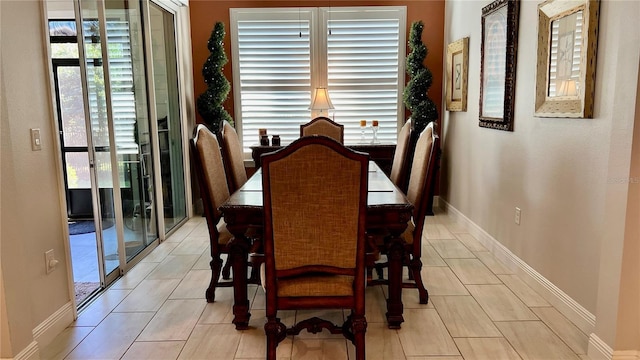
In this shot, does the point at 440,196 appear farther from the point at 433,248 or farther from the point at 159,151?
the point at 159,151

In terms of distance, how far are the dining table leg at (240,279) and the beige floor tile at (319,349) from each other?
0.35m

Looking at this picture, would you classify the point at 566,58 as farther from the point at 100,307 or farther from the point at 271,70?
the point at 271,70

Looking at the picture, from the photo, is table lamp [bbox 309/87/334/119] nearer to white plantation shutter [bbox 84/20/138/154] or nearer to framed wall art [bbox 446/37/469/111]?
framed wall art [bbox 446/37/469/111]

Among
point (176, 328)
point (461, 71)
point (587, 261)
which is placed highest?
point (461, 71)

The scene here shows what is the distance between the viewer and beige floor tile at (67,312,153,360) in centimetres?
239

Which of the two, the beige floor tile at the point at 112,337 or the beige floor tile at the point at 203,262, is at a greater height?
the beige floor tile at the point at 203,262

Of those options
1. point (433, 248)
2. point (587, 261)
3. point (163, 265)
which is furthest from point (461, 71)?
point (163, 265)

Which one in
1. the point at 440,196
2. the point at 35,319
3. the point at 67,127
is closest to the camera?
the point at 35,319

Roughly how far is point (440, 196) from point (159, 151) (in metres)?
3.39

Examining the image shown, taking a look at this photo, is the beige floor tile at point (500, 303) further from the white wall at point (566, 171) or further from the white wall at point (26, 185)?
the white wall at point (26, 185)

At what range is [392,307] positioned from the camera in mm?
2650

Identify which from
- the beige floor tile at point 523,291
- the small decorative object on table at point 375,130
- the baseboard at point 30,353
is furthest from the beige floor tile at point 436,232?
the baseboard at point 30,353

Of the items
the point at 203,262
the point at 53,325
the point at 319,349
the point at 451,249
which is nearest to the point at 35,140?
the point at 53,325

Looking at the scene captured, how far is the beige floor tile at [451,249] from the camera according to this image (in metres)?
3.89
